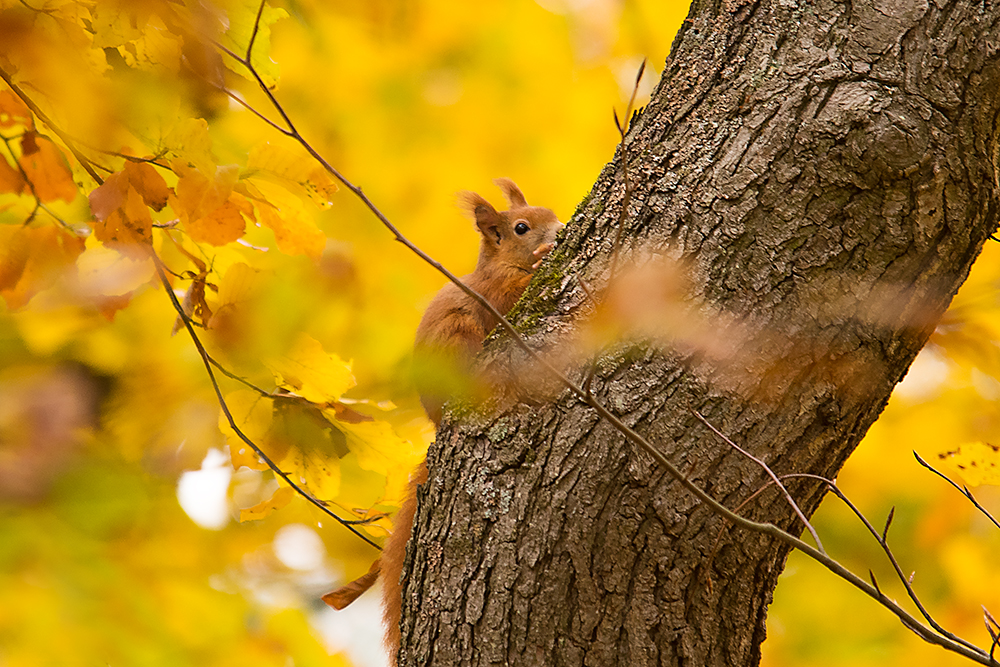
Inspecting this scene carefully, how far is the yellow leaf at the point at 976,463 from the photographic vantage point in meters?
1.41

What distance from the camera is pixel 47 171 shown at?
4.83 feet

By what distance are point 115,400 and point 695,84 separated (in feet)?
3.51

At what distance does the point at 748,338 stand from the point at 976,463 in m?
0.53

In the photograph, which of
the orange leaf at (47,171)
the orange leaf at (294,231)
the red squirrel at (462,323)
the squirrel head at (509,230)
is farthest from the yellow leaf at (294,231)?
the squirrel head at (509,230)

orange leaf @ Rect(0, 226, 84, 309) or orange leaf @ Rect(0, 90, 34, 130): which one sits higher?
orange leaf @ Rect(0, 90, 34, 130)

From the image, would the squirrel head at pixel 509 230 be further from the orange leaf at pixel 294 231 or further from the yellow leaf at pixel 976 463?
the yellow leaf at pixel 976 463

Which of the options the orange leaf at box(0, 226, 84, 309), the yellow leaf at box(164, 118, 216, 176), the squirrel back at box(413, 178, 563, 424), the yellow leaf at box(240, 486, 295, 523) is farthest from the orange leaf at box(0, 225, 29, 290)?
the squirrel back at box(413, 178, 563, 424)

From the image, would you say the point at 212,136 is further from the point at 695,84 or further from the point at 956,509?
the point at 956,509

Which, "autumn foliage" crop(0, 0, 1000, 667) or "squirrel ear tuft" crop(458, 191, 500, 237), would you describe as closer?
"autumn foliage" crop(0, 0, 1000, 667)

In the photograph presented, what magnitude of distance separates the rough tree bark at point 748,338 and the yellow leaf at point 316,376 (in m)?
0.30

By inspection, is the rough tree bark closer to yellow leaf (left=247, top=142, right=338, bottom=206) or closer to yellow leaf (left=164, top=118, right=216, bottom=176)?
yellow leaf (left=247, top=142, right=338, bottom=206)

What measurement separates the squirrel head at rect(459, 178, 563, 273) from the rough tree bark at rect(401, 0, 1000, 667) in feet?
4.60

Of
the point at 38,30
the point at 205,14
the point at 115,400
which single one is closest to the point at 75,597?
the point at 115,400

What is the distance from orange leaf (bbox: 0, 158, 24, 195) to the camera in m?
1.44
